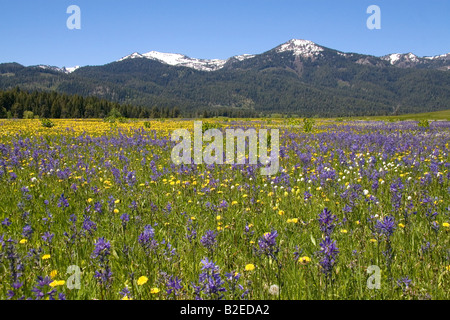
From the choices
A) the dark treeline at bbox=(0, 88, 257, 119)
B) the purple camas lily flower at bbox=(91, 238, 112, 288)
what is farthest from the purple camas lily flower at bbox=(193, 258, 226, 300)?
the dark treeline at bbox=(0, 88, 257, 119)

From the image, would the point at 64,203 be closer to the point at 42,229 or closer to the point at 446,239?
the point at 42,229

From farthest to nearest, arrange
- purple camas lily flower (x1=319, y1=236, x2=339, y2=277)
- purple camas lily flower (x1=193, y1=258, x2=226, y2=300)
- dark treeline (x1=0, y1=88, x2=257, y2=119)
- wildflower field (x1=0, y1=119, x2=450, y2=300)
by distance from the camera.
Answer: dark treeline (x1=0, y1=88, x2=257, y2=119)
wildflower field (x1=0, y1=119, x2=450, y2=300)
purple camas lily flower (x1=319, y1=236, x2=339, y2=277)
purple camas lily flower (x1=193, y1=258, x2=226, y2=300)

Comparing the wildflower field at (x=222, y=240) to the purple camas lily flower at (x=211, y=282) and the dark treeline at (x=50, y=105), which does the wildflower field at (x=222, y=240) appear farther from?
the dark treeline at (x=50, y=105)

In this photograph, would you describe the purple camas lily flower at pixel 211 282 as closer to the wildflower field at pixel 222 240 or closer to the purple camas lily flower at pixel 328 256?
the wildflower field at pixel 222 240

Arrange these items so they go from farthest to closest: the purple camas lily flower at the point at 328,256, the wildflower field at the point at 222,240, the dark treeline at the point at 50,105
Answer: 1. the dark treeline at the point at 50,105
2. the wildflower field at the point at 222,240
3. the purple camas lily flower at the point at 328,256

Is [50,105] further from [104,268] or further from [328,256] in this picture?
[328,256]

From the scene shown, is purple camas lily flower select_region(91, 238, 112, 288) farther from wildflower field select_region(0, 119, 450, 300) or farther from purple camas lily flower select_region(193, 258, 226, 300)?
purple camas lily flower select_region(193, 258, 226, 300)

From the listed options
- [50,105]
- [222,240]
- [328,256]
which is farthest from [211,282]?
[50,105]

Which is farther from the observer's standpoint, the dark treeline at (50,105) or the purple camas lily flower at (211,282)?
the dark treeline at (50,105)

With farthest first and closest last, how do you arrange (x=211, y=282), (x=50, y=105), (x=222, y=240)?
1. (x=50, y=105)
2. (x=222, y=240)
3. (x=211, y=282)

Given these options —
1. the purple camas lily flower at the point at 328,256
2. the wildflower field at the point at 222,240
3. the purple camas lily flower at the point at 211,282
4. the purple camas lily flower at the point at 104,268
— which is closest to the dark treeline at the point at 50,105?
the wildflower field at the point at 222,240

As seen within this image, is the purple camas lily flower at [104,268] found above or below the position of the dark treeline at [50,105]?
below

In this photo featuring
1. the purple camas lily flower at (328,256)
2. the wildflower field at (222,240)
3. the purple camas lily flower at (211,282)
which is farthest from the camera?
the wildflower field at (222,240)
